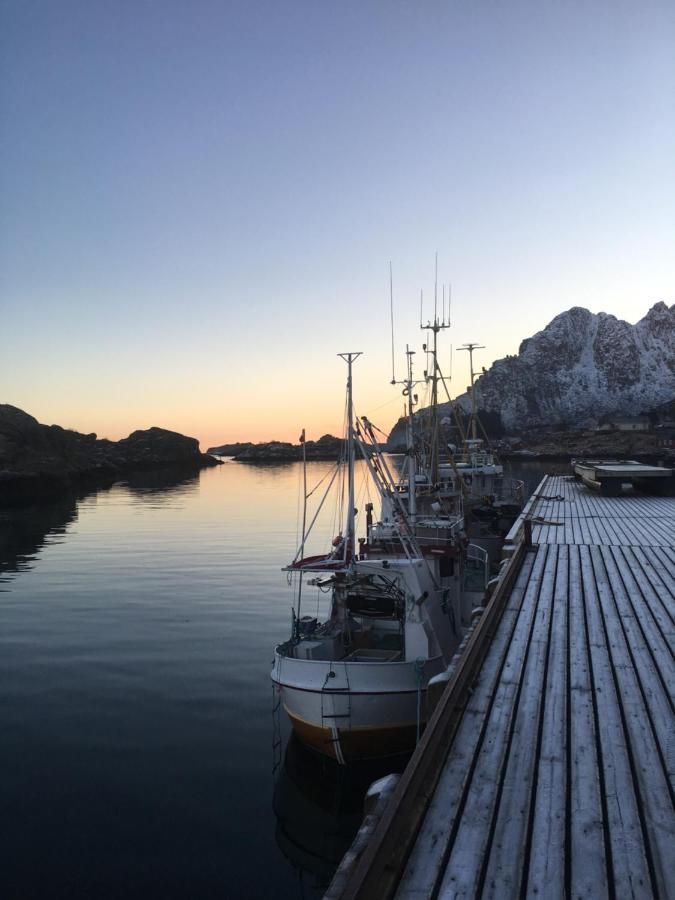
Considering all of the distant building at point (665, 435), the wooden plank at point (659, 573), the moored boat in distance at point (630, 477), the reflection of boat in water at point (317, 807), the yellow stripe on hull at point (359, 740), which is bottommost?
the reflection of boat in water at point (317, 807)

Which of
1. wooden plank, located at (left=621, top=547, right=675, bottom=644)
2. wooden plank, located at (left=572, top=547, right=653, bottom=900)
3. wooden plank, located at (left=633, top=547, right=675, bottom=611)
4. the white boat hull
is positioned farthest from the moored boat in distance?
wooden plank, located at (left=572, top=547, right=653, bottom=900)

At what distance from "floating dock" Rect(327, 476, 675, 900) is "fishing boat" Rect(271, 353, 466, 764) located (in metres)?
3.21

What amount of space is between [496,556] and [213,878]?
95.6 ft

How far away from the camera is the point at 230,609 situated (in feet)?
91.2

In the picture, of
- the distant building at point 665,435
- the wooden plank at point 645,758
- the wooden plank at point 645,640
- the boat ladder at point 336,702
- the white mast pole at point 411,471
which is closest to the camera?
the wooden plank at point 645,758

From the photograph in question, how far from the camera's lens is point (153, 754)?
575 inches

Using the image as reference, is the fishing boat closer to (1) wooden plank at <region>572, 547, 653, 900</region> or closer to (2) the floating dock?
(2) the floating dock

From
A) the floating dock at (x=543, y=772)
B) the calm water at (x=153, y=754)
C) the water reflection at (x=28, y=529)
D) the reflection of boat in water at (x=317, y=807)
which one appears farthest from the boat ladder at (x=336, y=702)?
the water reflection at (x=28, y=529)

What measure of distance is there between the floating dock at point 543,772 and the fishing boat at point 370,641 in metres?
3.21

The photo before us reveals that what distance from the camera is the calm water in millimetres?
10758

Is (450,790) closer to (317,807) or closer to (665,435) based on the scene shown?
(317,807)

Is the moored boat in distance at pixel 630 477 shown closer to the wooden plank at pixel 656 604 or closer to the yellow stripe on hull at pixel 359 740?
the wooden plank at pixel 656 604

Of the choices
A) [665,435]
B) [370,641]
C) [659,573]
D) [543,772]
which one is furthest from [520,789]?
[665,435]

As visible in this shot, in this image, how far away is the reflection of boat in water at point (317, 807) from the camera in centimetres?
1143
